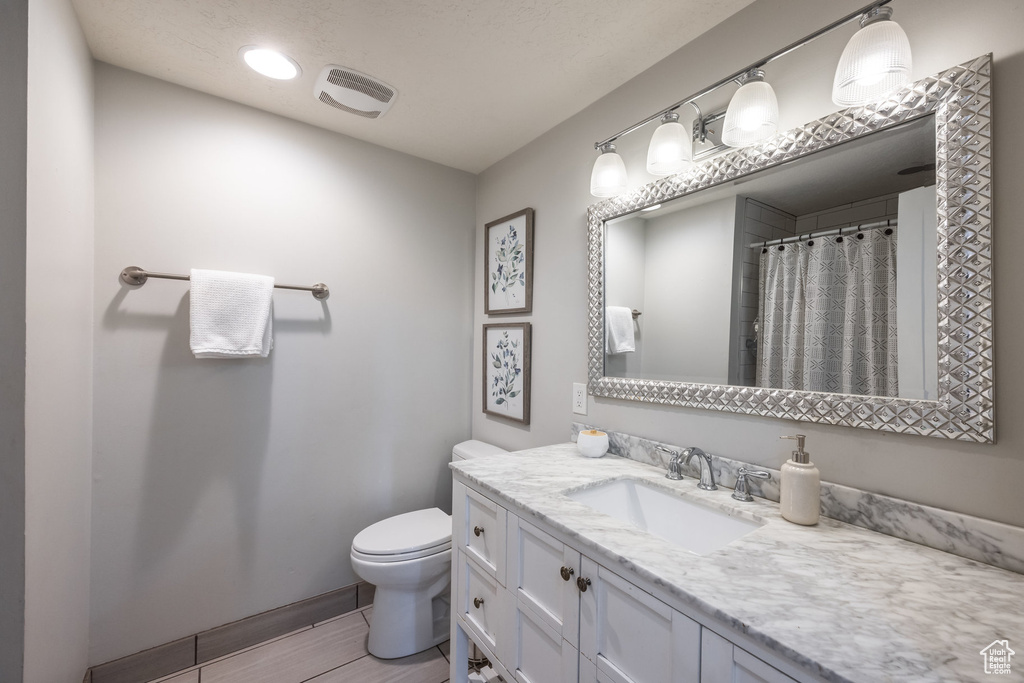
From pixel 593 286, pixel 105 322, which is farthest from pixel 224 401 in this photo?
pixel 593 286

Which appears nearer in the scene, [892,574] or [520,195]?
[892,574]

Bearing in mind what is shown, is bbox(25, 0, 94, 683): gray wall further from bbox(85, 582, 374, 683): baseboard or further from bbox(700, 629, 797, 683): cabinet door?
bbox(700, 629, 797, 683): cabinet door

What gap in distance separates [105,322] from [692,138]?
212cm

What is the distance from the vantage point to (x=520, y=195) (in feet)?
6.77

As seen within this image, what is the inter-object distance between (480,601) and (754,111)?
5.05ft

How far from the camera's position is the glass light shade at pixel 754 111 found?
107cm

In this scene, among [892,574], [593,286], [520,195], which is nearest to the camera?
[892,574]

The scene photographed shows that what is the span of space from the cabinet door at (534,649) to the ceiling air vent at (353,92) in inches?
71.0

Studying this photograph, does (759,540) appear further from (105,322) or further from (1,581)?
(105,322)

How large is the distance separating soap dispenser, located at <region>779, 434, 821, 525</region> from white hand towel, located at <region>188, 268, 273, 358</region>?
1.80 m

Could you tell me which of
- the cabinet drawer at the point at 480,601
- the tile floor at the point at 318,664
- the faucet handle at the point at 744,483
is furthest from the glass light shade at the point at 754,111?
the tile floor at the point at 318,664

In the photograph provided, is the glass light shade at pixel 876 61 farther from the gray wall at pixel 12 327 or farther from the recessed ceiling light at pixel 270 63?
the gray wall at pixel 12 327

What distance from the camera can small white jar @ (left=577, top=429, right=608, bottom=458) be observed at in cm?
148

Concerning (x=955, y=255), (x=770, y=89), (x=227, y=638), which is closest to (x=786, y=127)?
Result: (x=770, y=89)
